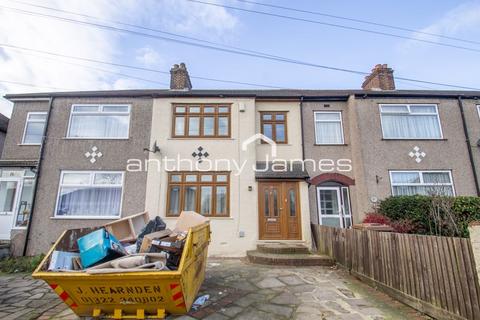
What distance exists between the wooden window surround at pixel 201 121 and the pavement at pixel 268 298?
18.0 ft

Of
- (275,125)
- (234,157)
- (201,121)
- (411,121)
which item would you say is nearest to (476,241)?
(234,157)

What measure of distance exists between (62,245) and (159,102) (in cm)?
751

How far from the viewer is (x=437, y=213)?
23.4 ft

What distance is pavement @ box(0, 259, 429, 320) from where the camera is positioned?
3.92 m

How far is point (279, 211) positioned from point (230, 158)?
287 centimetres

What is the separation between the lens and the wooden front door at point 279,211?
905cm

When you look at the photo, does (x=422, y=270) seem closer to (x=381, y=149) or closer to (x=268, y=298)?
(x=268, y=298)

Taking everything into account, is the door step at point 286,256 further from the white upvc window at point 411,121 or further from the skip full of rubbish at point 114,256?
the white upvc window at point 411,121

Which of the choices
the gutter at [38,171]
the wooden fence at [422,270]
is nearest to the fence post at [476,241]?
the wooden fence at [422,270]

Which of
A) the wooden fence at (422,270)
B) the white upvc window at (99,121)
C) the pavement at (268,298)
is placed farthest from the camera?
the white upvc window at (99,121)

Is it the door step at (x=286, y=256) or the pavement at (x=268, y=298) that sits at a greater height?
the door step at (x=286, y=256)

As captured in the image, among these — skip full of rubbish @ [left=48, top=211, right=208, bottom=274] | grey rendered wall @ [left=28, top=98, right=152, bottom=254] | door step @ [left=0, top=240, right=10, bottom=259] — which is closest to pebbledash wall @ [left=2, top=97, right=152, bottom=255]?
grey rendered wall @ [left=28, top=98, right=152, bottom=254]

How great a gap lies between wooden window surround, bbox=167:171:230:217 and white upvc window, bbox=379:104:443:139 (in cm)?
722

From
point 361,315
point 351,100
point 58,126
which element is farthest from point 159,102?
point 361,315
